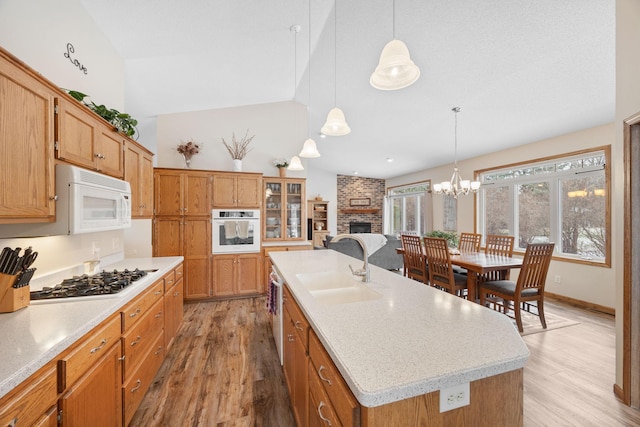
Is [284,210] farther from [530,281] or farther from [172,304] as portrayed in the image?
[530,281]

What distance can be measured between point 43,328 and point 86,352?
20 centimetres

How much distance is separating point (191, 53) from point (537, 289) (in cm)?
468

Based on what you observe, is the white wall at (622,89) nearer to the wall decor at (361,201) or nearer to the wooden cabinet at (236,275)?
the wooden cabinet at (236,275)

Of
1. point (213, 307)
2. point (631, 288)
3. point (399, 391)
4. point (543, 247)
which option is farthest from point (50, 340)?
point (543, 247)

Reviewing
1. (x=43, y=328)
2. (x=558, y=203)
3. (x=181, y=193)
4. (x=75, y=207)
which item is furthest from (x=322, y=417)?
(x=558, y=203)

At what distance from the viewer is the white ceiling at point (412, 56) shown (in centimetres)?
221

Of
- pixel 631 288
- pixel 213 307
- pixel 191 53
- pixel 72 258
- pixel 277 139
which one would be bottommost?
pixel 213 307

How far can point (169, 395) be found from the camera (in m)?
1.92

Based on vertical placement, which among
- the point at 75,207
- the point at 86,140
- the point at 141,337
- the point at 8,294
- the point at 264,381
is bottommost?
the point at 264,381

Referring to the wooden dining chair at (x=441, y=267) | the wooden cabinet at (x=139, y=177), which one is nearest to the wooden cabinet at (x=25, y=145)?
the wooden cabinet at (x=139, y=177)

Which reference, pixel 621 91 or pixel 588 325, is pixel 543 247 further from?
pixel 621 91

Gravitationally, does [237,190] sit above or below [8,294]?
above

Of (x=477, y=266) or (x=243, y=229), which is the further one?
(x=243, y=229)

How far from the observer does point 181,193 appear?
3.90m
